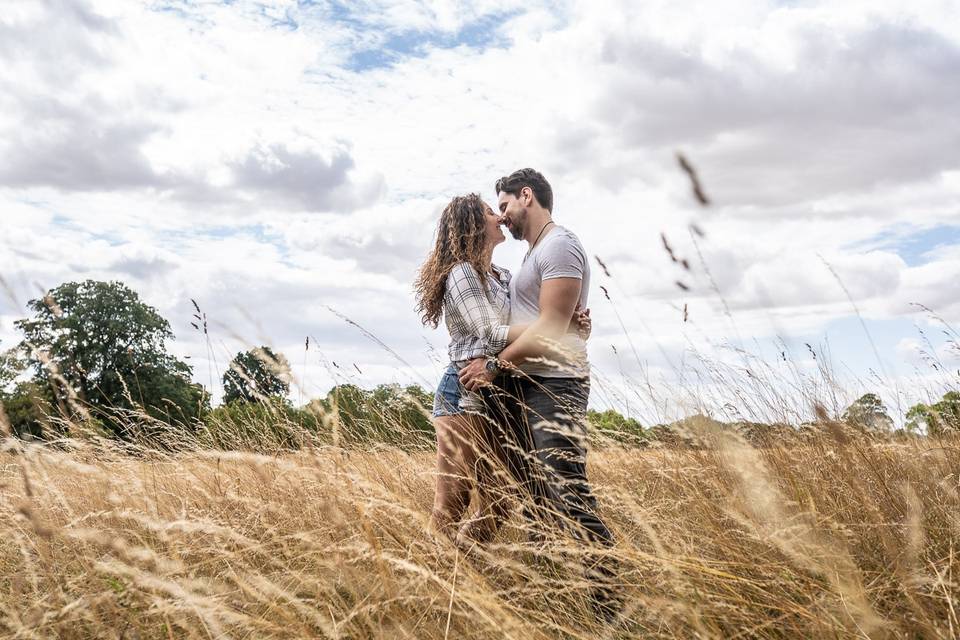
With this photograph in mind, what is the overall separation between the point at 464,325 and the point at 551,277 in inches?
19.2

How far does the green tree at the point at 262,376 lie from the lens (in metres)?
2.48

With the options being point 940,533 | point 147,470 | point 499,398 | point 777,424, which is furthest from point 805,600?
point 147,470

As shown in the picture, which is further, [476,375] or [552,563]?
[552,563]

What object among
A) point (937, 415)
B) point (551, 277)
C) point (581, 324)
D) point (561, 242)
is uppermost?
point (561, 242)

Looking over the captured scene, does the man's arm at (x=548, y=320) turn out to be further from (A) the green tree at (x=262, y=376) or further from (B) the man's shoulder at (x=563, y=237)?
(A) the green tree at (x=262, y=376)

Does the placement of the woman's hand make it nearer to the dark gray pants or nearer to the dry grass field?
the dark gray pants

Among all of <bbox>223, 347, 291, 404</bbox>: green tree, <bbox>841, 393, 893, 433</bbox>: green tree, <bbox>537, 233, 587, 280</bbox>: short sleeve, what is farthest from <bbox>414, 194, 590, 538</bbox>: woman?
<bbox>841, 393, 893, 433</bbox>: green tree

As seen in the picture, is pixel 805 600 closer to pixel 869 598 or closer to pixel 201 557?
pixel 869 598

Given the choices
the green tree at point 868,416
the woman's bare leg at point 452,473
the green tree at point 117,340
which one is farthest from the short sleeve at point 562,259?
the green tree at point 117,340

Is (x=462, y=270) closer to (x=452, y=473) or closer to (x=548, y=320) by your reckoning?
(x=548, y=320)

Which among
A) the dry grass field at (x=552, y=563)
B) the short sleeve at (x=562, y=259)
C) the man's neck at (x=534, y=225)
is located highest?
the man's neck at (x=534, y=225)

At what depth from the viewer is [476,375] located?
3029mm

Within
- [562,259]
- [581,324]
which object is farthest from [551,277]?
[581,324]

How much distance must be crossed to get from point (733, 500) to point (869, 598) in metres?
0.64
